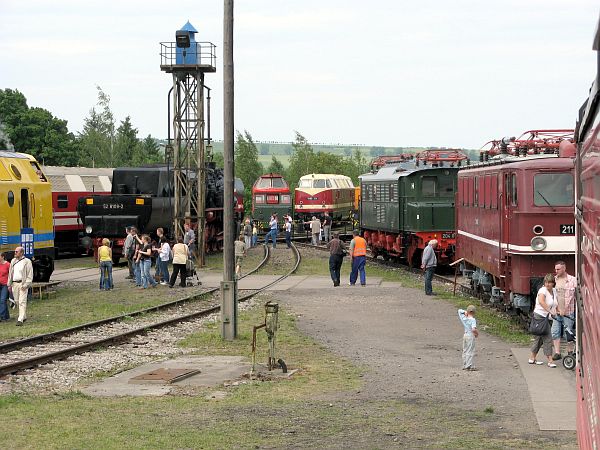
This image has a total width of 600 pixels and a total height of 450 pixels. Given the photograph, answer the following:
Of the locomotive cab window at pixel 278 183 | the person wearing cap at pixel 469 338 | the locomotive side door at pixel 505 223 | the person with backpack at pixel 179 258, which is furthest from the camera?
the locomotive cab window at pixel 278 183

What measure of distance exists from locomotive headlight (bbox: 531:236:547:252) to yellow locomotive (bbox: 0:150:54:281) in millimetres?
13817

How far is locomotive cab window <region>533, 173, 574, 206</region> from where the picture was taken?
19594mm

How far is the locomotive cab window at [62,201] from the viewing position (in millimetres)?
45562

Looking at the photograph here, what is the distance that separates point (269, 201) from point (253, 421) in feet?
168

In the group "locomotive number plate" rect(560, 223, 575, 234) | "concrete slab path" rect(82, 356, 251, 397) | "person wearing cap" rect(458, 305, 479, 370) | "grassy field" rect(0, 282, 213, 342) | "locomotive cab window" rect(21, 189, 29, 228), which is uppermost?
"locomotive cab window" rect(21, 189, 29, 228)

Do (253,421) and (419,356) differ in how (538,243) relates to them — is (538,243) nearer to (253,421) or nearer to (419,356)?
(419,356)

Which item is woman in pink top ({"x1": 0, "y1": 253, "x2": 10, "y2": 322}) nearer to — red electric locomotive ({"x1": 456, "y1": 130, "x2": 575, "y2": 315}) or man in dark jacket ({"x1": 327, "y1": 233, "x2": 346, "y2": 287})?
red electric locomotive ({"x1": 456, "y1": 130, "x2": 575, "y2": 315})

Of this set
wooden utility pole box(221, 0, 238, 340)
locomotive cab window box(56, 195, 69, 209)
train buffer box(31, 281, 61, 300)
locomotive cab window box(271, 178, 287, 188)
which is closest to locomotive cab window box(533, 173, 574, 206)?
wooden utility pole box(221, 0, 238, 340)

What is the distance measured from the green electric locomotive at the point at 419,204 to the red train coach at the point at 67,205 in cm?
1230

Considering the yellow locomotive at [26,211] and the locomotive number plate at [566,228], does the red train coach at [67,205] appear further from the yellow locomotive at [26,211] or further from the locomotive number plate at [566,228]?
the locomotive number plate at [566,228]

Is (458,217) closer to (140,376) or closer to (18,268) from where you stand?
(18,268)

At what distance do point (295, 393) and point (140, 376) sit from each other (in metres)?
2.53

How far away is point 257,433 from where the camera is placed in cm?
1184

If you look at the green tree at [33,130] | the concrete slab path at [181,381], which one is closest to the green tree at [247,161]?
the green tree at [33,130]
